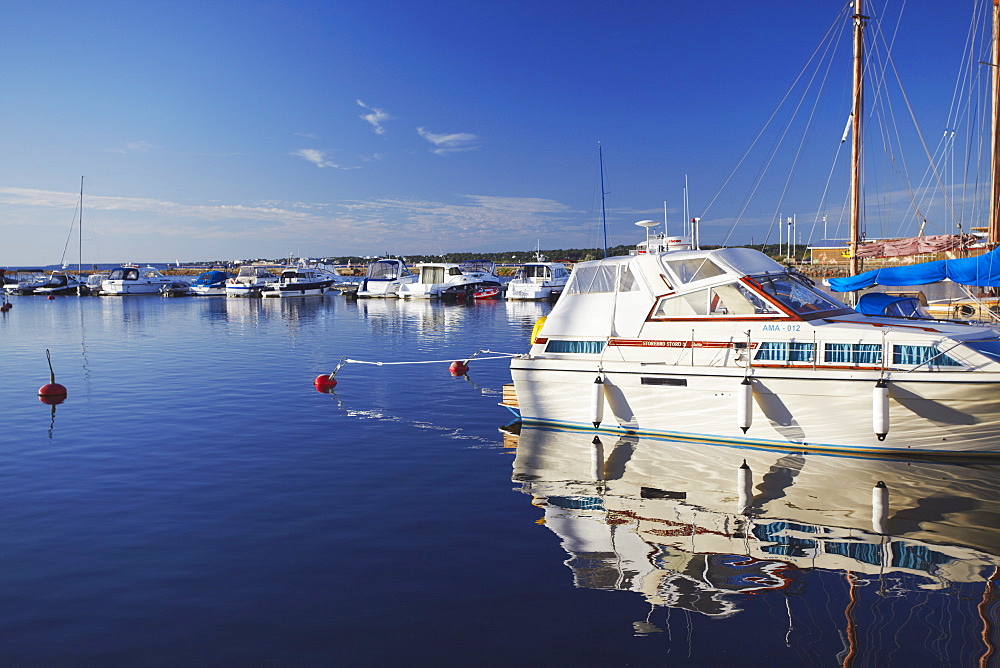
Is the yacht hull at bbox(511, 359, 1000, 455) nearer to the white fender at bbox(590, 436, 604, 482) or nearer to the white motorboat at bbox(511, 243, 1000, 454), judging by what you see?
the white motorboat at bbox(511, 243, 1000, 454)

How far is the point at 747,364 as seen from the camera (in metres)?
12.1

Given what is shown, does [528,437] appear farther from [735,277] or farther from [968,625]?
[968,625]

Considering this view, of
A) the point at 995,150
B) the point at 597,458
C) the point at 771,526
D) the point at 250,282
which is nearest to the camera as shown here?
the point at 771,526

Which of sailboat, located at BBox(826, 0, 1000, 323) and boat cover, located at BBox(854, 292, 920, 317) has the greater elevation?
sailboat, located at BBox(826, 0, 1000, 323)

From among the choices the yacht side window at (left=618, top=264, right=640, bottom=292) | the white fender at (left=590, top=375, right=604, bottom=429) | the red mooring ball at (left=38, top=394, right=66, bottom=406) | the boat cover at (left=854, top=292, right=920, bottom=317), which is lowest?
the red mooring ball at (left=38, top=394, right=66, bottom=406)

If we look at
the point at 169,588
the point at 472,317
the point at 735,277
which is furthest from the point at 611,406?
the point at 472,317

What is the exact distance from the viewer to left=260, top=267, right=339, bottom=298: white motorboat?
7619 centimetres

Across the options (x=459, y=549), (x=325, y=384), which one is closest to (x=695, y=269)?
(x=459, y=549)

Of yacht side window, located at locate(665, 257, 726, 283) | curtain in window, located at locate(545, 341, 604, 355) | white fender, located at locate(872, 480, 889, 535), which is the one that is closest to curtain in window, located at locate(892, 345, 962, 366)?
white fender, located at locate(872, 480, 889, 535)

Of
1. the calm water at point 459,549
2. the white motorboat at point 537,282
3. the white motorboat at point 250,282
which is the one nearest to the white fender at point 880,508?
the calm water at point 459,549

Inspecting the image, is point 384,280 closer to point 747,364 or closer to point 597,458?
point 597,458

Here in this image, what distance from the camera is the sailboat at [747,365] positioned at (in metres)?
11.0

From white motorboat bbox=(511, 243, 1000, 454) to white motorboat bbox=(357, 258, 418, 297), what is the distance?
60.1 m

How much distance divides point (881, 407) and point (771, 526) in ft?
10.9
